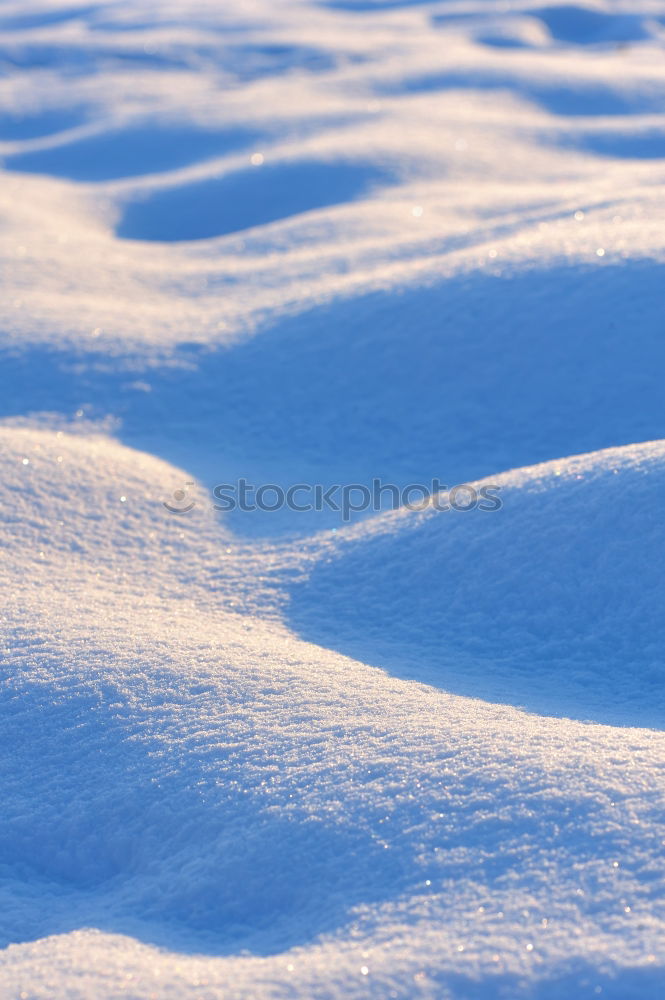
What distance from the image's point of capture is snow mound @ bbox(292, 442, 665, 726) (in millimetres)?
2229

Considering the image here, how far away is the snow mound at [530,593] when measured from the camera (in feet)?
7.31

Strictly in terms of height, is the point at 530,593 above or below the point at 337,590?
below

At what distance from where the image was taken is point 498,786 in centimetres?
173

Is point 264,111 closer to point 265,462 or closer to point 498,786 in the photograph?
point 265,462

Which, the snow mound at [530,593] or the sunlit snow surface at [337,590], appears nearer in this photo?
the sunlit snow surface at [337,590]

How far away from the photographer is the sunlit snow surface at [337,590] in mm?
1560

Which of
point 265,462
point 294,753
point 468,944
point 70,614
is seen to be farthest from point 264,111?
point 468,944

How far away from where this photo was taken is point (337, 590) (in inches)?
103

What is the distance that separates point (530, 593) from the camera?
243 cm

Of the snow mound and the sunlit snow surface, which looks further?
the snow mound

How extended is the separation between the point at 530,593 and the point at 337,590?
20.8 inches

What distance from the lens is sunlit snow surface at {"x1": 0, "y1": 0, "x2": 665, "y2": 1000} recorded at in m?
1.56

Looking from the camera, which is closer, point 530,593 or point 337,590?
point 530,593

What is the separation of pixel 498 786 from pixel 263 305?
2.90m
